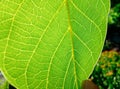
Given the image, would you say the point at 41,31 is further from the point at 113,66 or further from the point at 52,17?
the point at 113,66

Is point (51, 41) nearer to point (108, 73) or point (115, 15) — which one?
point (108, 73)

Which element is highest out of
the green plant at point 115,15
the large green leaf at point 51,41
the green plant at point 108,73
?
the green plant at point 115,15

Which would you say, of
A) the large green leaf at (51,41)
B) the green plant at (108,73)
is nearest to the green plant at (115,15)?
the green plant at (108,73)


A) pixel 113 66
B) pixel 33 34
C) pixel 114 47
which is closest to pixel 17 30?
pixel 33 34

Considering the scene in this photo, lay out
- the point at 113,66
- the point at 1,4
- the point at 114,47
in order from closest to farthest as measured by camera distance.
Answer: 1. the point at 1,4
2. the point at 113,66
3. the point at 114,47

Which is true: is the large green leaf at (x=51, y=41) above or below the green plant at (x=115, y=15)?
below

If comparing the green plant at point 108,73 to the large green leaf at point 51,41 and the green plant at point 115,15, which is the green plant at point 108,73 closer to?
the green plant at point 115,15

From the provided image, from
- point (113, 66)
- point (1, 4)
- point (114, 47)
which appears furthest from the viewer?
point (114, 47)
